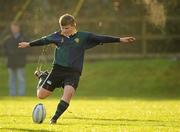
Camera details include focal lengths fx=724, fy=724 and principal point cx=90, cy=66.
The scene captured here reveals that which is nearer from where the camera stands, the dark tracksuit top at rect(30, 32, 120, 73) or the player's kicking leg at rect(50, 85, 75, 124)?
the player's kicking leg at rect(50, 85, 75, 124)

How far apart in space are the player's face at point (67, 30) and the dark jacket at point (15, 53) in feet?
44.4

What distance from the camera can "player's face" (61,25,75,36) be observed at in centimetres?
1331

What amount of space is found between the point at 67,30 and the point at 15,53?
46.7 feet

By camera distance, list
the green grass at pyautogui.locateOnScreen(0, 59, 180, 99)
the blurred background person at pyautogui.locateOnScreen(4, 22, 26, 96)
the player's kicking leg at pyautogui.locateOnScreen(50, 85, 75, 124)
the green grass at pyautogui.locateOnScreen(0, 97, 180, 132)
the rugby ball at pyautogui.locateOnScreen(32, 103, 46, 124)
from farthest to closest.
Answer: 1. the green grass at pyautogui.locateOnScreen(0, 59, 180, 99)
2. the blurred background person at pyautogui.locateOnScreen(4, 22, 26, 96)
3. the player's kicking leg at pyautogui.locateOnScreen(50, 85, 75, 124)
4. the rugby ball at pyautogui.locateOnScreen(32, 103, 46, 124)
5. the green grass at pyautogui.locateOnScreen(0, 97, 180, 132)

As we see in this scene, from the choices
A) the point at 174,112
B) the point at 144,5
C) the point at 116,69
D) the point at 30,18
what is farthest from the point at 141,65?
the point at 174,112

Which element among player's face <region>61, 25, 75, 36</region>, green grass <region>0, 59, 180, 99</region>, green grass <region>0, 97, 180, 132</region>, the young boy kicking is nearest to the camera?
green grass <region>0, 97, 180, 132</region>

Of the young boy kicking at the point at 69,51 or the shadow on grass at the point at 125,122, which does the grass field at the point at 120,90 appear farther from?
the young boy kicking at the point at 69,51

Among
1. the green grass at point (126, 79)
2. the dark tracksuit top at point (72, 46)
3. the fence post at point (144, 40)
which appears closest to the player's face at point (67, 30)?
the dark tracksuit top at point (72, 46)

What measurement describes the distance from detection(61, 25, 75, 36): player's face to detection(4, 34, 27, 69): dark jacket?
1353cm

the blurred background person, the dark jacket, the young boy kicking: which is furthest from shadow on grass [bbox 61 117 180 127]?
the dark jacket

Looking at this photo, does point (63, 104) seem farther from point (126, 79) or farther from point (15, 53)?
point (126, 79)

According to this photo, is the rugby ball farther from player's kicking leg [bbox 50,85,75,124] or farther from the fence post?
the fence post

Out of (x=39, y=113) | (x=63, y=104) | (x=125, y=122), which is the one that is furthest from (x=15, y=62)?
(x=39, y=113)

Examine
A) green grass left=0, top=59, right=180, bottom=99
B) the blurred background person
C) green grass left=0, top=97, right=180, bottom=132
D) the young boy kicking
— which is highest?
the young boy kicking
